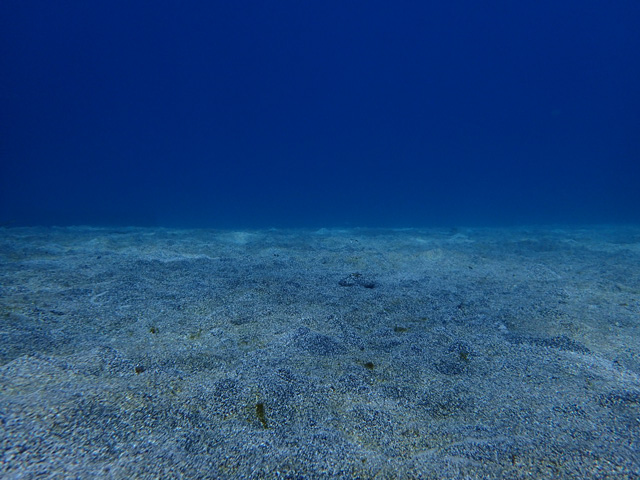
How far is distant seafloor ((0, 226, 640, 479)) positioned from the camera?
2057 mm

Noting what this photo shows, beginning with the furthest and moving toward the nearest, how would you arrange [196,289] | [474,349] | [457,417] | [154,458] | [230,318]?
[196,289] → [230,318] → [474,349] → [457,417] → [154,458]

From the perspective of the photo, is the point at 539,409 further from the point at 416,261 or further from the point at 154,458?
the point at 416,261

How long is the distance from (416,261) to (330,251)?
2248mm

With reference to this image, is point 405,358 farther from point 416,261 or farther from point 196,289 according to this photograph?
point 416,261

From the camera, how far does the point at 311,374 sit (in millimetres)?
2992

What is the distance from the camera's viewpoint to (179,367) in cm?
301

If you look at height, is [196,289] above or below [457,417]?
above

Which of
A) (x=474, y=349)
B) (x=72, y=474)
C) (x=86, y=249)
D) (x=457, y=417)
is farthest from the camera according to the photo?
(x=86, y=249)

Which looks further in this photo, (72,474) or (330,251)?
(330,251)

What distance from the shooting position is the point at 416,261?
7480mm

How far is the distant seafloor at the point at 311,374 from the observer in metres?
2.06

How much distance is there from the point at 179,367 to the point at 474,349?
3179 mm

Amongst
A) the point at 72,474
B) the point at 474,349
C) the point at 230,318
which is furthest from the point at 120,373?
the point at 474,349

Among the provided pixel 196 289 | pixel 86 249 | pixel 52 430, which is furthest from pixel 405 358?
pixel 86 249
